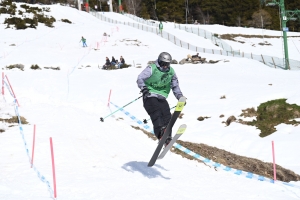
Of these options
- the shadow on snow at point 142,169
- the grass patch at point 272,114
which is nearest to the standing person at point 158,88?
the shadow on snow at point 142,169

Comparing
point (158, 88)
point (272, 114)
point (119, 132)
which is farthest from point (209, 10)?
point (158, 88)

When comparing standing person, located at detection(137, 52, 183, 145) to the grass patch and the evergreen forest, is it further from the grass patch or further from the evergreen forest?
the evergreen forest

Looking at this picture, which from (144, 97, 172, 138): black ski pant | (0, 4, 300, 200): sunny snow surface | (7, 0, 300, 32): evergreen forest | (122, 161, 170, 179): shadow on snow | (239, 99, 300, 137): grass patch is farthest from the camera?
(7, 0, 300, 32): evergreen forest

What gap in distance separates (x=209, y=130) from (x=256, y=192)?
8840 millimetres

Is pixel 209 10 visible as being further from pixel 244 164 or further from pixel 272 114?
pixel 244 164

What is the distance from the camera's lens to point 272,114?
15570 mm

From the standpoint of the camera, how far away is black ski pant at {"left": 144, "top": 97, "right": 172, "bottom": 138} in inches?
274

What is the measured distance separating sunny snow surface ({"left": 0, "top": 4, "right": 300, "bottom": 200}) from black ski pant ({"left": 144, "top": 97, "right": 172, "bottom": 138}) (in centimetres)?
94

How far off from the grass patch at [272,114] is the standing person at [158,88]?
8.31 m

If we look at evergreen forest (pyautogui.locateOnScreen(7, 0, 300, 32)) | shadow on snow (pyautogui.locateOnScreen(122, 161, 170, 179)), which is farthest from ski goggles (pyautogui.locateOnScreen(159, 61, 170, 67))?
evergreen forest (pyautogui.locateOnScreen(7, 0, 300, 32))

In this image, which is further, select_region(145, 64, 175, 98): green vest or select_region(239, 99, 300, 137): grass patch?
select_region(239, 99, 300, 137): grass patch

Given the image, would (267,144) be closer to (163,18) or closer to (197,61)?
(197,61)

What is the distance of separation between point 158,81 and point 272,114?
950 centimetres

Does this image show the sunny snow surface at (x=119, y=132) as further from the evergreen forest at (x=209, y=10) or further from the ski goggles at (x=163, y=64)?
the evergreen forest at (x=209, y=10)
